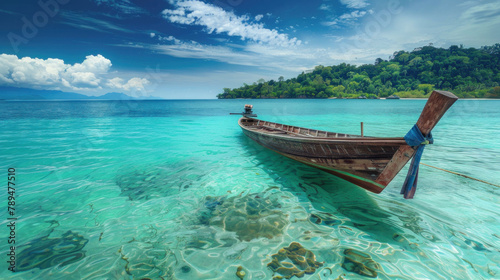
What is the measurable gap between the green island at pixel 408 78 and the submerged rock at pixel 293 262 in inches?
5542

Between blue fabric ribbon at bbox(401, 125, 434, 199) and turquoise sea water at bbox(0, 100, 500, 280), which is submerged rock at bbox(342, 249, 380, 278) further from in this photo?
blue fabric ribbon at bbox(401, 125, 434, 199)

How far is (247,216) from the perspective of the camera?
511 cm

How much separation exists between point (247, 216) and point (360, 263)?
2548 millimetres

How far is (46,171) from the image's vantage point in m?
8.46

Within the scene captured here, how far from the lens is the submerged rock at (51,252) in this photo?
12.0 ft

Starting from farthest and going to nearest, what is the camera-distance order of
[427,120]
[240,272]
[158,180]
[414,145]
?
1. [158,180]
2. [414,145]
3. [427,120]
4. [240,272]

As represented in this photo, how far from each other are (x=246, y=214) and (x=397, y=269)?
3.16 metres

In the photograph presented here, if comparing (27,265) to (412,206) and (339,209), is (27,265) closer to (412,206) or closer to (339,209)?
(339,209)

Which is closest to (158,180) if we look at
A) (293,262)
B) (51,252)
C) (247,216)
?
(51,252)

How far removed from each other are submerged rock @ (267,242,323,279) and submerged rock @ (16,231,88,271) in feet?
12.0

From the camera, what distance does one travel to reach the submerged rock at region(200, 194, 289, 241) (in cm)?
453

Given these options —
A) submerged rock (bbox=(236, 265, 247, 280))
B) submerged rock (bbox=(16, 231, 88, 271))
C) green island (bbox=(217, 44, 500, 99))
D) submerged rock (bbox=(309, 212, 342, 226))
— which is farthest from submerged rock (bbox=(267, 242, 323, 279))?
green island (bbox=(217, 44, 500, 99))

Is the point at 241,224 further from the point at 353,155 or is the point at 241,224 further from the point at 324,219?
the point at 353,155

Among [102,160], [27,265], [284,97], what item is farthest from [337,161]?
[284,97]
